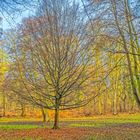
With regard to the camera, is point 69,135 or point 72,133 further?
point 72,133

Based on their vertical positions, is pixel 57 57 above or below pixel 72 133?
above

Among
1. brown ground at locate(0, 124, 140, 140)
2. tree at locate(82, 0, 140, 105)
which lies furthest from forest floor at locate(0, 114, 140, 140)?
tree at locate(82, 0, 140, 105)

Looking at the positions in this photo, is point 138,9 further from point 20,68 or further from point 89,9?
point 20,68

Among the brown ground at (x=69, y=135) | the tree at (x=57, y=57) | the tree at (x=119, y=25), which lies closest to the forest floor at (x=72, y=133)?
the brown ground at (x=69, y=135)

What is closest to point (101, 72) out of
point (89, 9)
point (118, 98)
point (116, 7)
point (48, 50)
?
point (48, 50)

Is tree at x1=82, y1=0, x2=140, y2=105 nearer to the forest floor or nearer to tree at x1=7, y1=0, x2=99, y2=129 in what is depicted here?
the forest floor

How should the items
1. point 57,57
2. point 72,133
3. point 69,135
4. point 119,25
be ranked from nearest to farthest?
point 119,25
point 69,135
point 72,133
point 57,57

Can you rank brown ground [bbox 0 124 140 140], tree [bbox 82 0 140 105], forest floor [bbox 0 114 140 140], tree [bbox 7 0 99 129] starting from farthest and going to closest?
tree [bbox 7 0 99 129], forest floor [bbox 0 114 140 140], brown ground [bbox 0 124 140 140], tree [bbox 82 0 140 105]

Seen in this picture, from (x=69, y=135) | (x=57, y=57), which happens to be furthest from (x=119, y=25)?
(x=57, y=57)

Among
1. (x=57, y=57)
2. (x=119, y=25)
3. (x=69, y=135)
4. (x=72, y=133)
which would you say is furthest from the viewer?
(x=57, y=57)

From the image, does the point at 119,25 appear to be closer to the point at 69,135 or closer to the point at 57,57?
the point at 69,135

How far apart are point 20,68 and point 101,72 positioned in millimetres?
5970

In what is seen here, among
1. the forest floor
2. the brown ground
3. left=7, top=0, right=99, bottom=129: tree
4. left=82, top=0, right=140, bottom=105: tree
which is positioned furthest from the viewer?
left=7, top=0, right=99, bottom=129: tree

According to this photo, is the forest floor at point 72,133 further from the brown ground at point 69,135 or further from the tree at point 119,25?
the tree at point 119,25
